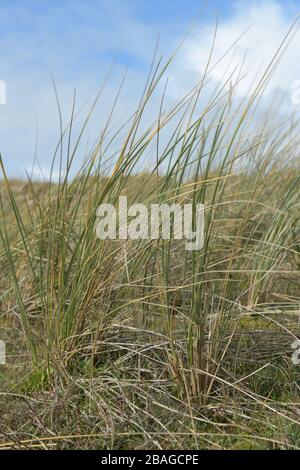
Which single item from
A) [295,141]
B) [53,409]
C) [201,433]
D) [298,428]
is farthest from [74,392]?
[295,141]

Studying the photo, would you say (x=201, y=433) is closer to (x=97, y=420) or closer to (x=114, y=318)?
(x=97, y=420)

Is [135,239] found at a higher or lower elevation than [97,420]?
higher

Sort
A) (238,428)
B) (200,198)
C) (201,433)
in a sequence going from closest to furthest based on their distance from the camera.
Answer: (201,433) < (238,428) < (200,198)

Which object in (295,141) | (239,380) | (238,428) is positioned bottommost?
(238,428)

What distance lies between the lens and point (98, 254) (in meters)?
2.12

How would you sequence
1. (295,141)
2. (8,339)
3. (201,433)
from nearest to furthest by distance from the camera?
(201,433), (8,339), (295,141)

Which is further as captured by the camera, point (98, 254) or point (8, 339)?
point (8, 339)

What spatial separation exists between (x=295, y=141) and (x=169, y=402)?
8.61 feet

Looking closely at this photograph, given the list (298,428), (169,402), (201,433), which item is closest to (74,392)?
(169,402)

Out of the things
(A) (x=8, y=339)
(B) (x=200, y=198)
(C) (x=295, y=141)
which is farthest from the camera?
(C) (x=295, y=141)

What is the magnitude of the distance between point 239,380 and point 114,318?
0.51m

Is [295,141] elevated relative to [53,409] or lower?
elevated

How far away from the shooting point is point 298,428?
71.6 inches

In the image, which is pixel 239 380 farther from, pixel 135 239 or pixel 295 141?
pixel 295 141
